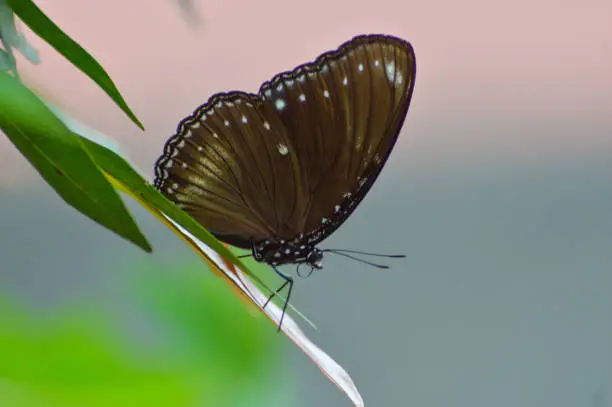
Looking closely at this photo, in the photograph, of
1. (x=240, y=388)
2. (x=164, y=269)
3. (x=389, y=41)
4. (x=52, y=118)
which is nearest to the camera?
(x=52, y=118)

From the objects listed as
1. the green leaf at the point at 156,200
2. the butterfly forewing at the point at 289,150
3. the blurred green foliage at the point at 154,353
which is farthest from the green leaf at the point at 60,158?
the blurred green foliage at the point at 154,353

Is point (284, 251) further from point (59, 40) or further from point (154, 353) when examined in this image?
point (154, 353)

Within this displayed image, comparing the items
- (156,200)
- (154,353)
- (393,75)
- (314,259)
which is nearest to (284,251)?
(314,259)

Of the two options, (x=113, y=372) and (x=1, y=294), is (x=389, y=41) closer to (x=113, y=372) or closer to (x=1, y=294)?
(x=113, y=372)

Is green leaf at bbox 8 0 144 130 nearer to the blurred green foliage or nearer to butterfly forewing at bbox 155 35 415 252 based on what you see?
butterfly forewing at bbox 155 35 415 252

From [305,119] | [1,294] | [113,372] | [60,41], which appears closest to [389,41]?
[305,119]

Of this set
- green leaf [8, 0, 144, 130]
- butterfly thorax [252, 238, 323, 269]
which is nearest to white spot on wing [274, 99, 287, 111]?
butterfly thorax [252, 238, 323, 269]

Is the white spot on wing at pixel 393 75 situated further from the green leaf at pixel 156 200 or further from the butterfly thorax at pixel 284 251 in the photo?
the green leaf at pixel 156 200
